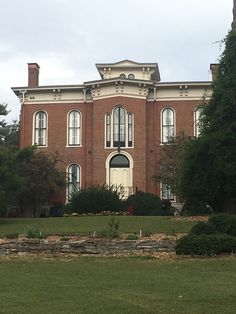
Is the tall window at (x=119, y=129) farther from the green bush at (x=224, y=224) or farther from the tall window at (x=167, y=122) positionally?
the green bush at (x=224, y=224)

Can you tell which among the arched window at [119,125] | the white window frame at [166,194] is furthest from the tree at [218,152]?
the arched window at [119,125]

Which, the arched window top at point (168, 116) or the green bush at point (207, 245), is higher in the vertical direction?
the arched window top at point (168, 116)

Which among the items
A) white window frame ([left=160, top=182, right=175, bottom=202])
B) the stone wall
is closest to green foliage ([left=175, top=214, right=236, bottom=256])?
the stone wall

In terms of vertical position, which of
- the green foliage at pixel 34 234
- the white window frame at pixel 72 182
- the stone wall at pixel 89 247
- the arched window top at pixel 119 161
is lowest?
the stone wall at pixel 89 247

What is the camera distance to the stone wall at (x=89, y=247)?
57.2 feet

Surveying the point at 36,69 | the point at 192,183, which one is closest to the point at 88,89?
the point at 36,69

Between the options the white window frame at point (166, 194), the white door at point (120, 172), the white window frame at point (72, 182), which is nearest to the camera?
the white window frame at point (166, 194)

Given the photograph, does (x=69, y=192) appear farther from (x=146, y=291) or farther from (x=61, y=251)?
(x=146, y=291)

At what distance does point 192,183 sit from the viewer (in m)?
26.3

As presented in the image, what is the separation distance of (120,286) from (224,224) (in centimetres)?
753

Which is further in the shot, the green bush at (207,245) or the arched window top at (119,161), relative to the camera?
the arched window top at (119,161)

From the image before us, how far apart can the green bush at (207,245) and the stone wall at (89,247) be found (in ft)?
4.13

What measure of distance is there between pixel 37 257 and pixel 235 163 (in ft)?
35.8

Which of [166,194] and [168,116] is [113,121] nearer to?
[168,116]
